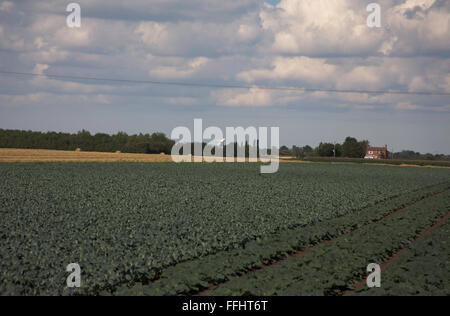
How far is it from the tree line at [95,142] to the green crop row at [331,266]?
252 feet

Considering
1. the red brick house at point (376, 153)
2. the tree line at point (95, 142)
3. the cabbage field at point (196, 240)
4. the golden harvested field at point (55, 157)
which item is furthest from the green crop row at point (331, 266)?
the red brick house at point (376, 153)

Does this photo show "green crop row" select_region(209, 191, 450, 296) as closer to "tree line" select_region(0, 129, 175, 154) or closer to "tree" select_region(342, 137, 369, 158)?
"tree line" select_region(0, 129, 175, 154)

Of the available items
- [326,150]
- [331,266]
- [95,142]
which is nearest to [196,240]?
[331,266]

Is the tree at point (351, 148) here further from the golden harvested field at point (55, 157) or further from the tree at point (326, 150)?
the golden harvested field at point (55, 157)

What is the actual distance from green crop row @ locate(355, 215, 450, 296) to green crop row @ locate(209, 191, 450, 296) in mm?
550

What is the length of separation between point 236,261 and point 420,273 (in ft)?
16.5

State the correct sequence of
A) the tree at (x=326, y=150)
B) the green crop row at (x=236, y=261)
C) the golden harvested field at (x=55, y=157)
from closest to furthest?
the green crop row at (x=236, y=261), the golden harvested field at (x=55, y=157), the tree at (x=326, y=150)

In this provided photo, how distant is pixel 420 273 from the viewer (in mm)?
12938

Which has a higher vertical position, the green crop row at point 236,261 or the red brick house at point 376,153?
the red brick house at point 376,153

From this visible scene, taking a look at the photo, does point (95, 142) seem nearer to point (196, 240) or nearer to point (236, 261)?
point (196, 240)

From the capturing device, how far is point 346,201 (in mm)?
29125

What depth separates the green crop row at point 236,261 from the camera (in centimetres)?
1109
